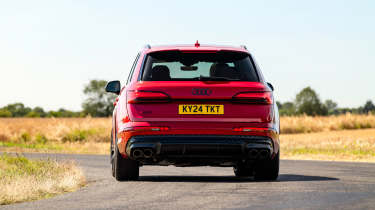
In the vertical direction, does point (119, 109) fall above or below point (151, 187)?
above

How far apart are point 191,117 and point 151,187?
142cm

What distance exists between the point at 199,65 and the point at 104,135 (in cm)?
3226

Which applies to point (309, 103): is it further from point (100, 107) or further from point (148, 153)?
point (148, 153)

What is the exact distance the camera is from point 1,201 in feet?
28.9

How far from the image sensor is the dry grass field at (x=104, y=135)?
3275 cm

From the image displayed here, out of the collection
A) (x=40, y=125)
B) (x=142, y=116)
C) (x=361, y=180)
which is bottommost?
(x=40, y=125)

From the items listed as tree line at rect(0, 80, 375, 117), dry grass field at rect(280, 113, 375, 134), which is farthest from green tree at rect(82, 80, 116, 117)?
dry grass field at rect(280, 113, 375, 134)

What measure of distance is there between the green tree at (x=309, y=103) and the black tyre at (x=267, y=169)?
110 metres

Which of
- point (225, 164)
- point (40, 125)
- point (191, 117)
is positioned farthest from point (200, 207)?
point (40, 125)

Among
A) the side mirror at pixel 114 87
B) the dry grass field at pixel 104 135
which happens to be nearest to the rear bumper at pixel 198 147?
the side mirror at pixel 114 87

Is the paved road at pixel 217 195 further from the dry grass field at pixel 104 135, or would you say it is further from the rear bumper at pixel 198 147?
the dry grass field at pixel 104 135

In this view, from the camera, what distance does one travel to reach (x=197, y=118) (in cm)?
941

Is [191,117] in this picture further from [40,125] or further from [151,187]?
[40,125]

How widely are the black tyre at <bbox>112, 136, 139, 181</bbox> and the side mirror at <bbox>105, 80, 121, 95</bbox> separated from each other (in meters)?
0.98
